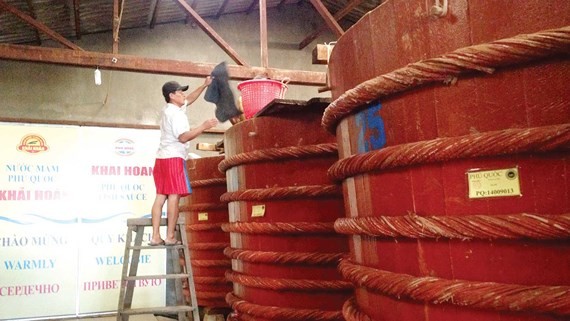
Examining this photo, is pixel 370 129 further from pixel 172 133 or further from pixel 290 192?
pixel 172 133

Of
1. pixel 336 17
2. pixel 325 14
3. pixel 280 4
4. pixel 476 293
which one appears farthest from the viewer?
pixel 280 4

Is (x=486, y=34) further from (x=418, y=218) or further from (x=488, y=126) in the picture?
(x=418, y=218)

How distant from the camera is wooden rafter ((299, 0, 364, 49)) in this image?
919 cm

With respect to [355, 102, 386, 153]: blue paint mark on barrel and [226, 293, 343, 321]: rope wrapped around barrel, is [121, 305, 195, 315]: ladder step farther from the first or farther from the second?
[355, 102, 386, 153]: blue paint mark on barrel

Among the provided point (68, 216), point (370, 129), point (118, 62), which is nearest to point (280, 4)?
point (118, 62)

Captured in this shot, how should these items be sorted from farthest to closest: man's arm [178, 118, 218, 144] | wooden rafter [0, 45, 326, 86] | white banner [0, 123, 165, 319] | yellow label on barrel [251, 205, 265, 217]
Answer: white banner [0, 123, 165, 319]
wooden rafter [0, 45, 326, 86]
man's arm [178, 118, 218, 144]
yellow label on barrel [251, 205, 265, 217]

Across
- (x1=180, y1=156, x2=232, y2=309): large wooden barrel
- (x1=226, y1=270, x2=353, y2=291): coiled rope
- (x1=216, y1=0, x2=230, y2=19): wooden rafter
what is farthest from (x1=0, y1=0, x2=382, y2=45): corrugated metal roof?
(x1=226, y1=270, x2=353, y2=291): coiled rope

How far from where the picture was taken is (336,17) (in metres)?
9.90

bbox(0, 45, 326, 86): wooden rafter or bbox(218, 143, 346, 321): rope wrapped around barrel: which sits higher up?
bbox(0, 45, 326, 86): wooden rafter

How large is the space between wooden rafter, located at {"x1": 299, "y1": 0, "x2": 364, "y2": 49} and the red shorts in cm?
614

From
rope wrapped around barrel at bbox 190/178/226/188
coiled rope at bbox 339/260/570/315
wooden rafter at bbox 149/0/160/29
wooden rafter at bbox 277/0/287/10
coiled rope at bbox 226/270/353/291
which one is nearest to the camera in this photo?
coiled rope at bbox 339/260/570/315

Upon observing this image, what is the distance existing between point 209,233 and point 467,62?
13.6 feet

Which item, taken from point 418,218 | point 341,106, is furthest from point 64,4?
point 418,218

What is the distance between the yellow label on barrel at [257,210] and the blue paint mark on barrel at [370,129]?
1.44 m
